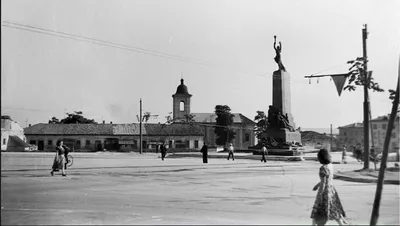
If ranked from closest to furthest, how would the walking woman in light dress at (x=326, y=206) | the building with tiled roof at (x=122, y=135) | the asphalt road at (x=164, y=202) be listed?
the asphalt road at (x=164, y=202) → the walking woman in light dress at (x=326, y=206) → the building with tiled roof at (x=122, y=135)

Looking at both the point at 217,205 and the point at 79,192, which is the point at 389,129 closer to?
the point at 217,205

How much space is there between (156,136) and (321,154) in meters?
57.6

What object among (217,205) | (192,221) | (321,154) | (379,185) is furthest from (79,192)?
(379,185)

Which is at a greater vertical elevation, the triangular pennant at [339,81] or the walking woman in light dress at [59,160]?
the triangular pennant at [339,81]

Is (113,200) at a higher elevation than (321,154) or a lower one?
lower

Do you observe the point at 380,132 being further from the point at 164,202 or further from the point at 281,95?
the point at 281,95

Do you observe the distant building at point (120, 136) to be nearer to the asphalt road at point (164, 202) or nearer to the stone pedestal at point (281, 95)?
the stone pedestal at point (281, 95)

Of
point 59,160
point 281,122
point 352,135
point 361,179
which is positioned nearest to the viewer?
point 352,135

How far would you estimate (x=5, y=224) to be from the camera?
5.26m

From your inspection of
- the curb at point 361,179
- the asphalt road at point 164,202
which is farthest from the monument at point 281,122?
the asphalt road at point 164,202

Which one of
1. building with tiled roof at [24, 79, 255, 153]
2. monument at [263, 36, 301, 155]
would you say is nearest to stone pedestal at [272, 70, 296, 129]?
monument at [263, 36, 301, 155]

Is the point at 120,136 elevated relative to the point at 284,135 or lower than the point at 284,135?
elevated

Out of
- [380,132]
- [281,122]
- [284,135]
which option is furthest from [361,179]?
[281,122]

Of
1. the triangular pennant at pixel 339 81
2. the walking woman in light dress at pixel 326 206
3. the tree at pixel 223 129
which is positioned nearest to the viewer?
the walking woman in light dress at pixel 326 206
